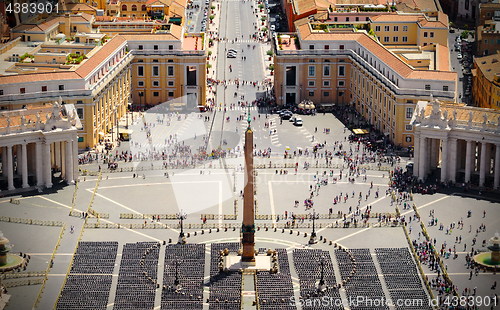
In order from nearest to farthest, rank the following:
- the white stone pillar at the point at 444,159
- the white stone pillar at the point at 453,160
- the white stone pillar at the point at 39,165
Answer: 1. the white stone pillar at the point at 39,165
2. the white stone pillar at the point at 453,160
3. the white stone pillar at the point at 444,159

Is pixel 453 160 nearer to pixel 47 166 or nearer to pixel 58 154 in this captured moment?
pixel 58 154

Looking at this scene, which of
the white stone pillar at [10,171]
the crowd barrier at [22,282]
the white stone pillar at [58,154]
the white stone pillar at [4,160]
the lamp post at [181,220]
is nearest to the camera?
the crowd barrier at [22,282]

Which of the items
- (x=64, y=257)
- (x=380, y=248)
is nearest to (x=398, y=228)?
(x=380, y=248)

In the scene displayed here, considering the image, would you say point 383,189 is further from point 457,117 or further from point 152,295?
point 152,295

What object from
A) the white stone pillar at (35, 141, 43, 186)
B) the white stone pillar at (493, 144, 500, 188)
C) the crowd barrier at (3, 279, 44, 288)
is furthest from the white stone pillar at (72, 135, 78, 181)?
the white stone pillar at (493, 144, 500, 188)

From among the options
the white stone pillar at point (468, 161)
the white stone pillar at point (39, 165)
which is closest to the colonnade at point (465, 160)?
the white stone pillar at point (468, 161)

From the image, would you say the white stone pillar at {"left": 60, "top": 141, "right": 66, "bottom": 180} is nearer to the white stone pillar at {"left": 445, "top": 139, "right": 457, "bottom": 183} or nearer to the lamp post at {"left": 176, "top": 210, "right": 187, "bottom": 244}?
the lamp post at {"left": 176, "top": 210, "right": 187, "bottom": 244}

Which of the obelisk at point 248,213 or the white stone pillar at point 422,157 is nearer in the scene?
the obelisk at point 248,213

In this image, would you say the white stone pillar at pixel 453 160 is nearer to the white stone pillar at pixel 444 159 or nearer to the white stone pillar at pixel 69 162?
the white stone pillar at pixel 444 159
